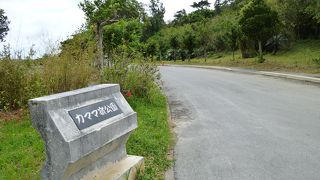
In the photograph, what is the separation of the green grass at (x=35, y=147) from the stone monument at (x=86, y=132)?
61cm

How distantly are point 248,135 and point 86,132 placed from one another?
4.88 metres

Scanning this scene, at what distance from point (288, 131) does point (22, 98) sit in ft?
19.6

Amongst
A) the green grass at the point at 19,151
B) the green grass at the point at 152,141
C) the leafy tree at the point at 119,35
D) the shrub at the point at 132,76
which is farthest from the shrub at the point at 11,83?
the leafy tree at the point at 119,35

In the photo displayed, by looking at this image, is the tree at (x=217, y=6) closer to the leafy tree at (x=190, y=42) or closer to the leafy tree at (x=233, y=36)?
the leafy tree at (x=190, y=42)

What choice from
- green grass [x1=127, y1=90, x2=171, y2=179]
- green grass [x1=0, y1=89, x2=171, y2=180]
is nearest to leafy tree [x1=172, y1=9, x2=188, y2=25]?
green grass [x1=127, y1=90, x2=171, y2=179]

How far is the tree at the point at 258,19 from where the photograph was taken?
28766mm

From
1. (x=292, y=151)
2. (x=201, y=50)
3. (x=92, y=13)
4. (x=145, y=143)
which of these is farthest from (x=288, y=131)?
(x=201, y=50)

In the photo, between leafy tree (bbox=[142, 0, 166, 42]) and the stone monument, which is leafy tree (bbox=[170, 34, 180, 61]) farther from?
the stone monument

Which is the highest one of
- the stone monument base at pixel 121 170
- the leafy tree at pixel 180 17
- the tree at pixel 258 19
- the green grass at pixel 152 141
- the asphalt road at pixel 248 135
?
the leafy tree at pixel 180 17

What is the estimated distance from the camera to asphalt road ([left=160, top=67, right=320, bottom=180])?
20.3 ft

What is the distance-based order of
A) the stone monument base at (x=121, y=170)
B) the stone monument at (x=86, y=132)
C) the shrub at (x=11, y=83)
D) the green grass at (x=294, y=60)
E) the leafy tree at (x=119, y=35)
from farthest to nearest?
the green grass at (x=294, y=60), the leafy tree at (x=119, y=35), the shrub at (x=11, y=83), the stone monument base at (x=121, y=170), the stone monument at (x=86, y=132)

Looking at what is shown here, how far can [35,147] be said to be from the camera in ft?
22.0

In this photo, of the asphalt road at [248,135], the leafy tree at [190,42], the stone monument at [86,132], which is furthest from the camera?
the leafy tree at [190,42]

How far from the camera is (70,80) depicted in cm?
977
